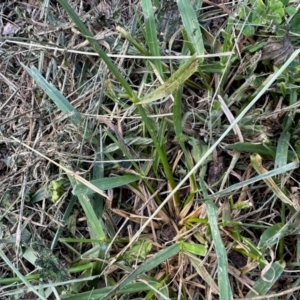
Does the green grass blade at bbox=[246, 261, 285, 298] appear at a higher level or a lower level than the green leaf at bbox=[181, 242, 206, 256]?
lower

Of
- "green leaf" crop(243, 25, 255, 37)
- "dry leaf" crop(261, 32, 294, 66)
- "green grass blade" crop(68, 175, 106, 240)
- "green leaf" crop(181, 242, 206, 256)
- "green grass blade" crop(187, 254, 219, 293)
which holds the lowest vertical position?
"green grass blade" crop(187, 254, 219, 293)

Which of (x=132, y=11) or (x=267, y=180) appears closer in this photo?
(x=267, y=180)

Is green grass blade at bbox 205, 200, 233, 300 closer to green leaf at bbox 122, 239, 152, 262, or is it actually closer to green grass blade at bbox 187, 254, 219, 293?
green grass blade at bbox 187, 254, 219, 293

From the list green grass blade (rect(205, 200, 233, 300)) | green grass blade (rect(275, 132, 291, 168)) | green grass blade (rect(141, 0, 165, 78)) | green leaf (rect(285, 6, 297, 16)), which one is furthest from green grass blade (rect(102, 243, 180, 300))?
green leaf (rect(285, 6, 297, 16))

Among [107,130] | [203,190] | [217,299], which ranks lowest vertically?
[217,299]

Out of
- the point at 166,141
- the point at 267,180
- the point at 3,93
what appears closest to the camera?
the point at 267,180

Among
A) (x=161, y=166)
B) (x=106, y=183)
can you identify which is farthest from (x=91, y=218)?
(x=161, y=166)

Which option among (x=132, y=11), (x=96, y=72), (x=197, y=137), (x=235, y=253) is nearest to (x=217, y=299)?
(x=235, y=253)

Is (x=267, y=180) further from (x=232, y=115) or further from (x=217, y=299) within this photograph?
(x=217, y=299)

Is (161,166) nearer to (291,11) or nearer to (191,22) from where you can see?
(191,22)
